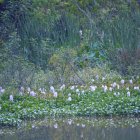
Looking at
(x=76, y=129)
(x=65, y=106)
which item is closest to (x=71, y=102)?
(x=65, y=106)

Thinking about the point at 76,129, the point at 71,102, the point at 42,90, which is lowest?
the point at 42,90

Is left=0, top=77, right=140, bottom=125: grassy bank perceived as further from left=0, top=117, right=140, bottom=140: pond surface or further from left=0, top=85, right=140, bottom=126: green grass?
left=0, top=117, right=140, bottom=140: pond surface

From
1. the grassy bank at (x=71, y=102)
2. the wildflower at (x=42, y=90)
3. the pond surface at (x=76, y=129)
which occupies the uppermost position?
the pond surface at (x=76, y=129)

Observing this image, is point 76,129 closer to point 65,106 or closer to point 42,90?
point 65,106

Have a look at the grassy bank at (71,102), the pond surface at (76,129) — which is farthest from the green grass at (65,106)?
the pond surface at (76,129)

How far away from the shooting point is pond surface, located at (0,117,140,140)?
955cm

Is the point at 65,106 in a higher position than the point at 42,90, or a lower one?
higher

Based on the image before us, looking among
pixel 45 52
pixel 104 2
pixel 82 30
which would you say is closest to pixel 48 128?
pixel 45 52

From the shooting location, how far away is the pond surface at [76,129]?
955cm

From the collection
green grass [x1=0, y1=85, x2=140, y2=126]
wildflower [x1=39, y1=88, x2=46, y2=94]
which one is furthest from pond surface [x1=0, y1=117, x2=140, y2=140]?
wildflower [x1=39, y1=88, x2=46, y2=94]

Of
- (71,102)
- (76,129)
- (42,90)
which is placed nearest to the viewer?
(76,129)

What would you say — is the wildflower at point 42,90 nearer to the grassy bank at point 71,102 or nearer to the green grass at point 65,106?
the grassy bank at point 71,102

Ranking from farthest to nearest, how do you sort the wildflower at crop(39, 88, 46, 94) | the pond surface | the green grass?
1. the wildflower at crop(39, 88, 46, 94)
2. the green grass
3. the pond surface

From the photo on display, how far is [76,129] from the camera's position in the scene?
402 inches
